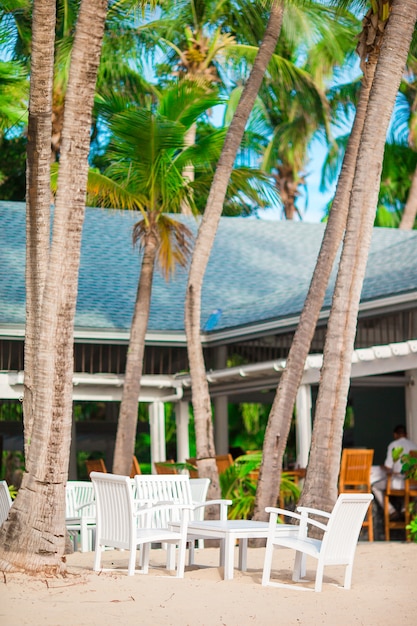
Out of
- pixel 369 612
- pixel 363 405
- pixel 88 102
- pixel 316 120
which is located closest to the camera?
pixel 369 612

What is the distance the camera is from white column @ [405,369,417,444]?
15.6 meters

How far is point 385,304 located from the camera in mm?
14953

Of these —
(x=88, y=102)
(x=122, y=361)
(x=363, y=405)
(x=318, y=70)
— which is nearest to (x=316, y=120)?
(x=318, y=70)

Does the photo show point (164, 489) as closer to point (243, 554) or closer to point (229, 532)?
point (243, 554)

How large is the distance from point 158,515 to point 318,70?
80.3 feet

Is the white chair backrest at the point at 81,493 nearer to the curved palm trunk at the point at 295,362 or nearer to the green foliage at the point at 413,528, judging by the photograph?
the curved palm trunk at the point at 295,362

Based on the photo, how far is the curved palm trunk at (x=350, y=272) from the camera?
456 inches

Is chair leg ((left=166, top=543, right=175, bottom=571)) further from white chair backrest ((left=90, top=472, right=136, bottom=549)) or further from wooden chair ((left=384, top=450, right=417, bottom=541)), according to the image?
wooden chair ((left=384, top=450, right=417, bottom=541))

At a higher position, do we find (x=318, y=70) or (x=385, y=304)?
(x=318, y=70)

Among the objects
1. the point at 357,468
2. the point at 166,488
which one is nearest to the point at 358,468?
the point at 357,468

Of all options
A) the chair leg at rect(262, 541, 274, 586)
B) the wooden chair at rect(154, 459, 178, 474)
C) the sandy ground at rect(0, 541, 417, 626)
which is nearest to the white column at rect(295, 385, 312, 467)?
the wooden chair at rect(154, 459, 178, 474)

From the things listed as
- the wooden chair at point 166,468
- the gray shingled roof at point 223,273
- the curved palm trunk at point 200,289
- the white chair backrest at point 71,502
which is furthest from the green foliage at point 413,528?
the white chair backrest at point 71,502

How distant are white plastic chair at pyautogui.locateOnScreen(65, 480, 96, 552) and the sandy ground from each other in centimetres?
226

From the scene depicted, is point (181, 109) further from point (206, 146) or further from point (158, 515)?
point (158, 515)
